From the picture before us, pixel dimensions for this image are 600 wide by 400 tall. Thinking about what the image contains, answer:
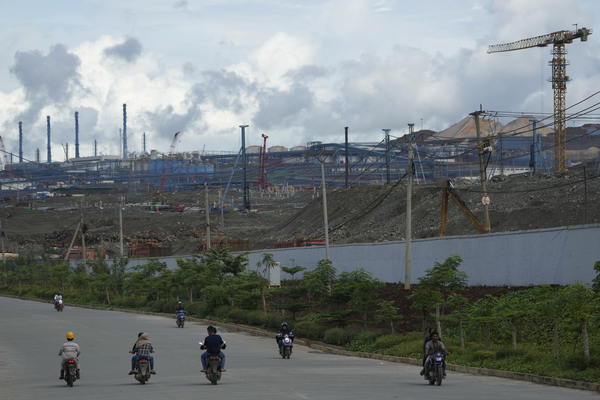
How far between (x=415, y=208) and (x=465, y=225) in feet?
42.1

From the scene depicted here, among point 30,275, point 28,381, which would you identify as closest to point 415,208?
point 30,275

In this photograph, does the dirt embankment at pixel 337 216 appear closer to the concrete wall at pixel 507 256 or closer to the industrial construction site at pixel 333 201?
the industrial construction site at pixel 333 201

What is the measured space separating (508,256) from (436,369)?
56.8ft

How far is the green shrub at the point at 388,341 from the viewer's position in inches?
910

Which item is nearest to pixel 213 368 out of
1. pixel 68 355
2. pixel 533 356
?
pixel 68 355

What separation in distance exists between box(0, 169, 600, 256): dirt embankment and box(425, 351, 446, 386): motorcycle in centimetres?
3841

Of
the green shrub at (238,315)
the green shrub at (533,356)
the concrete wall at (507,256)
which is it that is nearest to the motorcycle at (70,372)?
the green shrub at (533,356)

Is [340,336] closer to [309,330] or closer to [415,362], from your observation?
[309,330]

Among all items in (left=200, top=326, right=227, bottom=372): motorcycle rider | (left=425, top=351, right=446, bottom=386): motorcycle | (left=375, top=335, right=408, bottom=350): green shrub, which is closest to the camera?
(left=425, top=351, right=446, bottom=386): motorcycle

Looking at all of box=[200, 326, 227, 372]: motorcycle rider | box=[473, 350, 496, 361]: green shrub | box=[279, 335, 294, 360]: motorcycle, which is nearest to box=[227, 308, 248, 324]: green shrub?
box=[279, 335, 294, 360]: motorcycle

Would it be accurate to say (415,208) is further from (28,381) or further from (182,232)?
(28,381)

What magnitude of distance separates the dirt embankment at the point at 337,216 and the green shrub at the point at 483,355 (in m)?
34.5

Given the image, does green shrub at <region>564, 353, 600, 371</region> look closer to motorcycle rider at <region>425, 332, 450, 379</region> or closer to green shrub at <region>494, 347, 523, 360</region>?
green shrub at <region>494, 347, 523, 360</region>

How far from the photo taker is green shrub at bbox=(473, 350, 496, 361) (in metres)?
18.6
